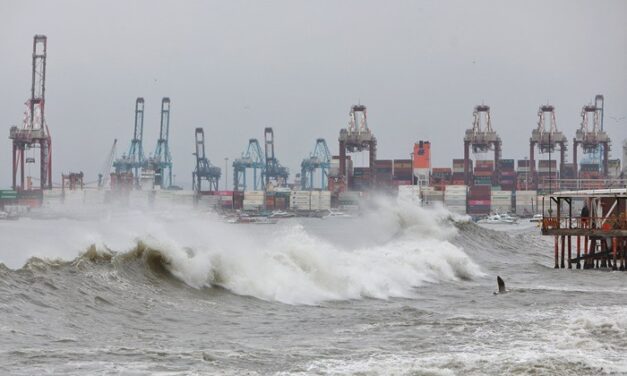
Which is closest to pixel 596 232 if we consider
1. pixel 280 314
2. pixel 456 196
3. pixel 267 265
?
pixel 267 265

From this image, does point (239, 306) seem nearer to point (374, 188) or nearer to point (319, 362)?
point (319, 362)

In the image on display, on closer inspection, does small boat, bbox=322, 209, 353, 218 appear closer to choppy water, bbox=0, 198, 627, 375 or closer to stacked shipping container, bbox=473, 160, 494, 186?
stacked shipping container, bbox=473, 160, 494, 186

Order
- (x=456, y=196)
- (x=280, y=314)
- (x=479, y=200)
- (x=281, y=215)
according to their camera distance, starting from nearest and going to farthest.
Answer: (x=280, y=314), (x=456, y=196), (x=479, y=200), (x=281, y=215)

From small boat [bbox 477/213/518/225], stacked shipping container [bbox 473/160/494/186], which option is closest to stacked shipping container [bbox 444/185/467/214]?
stacked shipping container [bbox 473/160/494/186]

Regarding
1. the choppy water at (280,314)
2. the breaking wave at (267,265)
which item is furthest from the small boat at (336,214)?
the choppy water at (280,314)

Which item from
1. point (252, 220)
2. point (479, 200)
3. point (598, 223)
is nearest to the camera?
point (598, 223)

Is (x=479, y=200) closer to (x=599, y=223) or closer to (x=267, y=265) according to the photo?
(x=599, y=223)

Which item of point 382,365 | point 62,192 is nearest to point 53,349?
point 382,365

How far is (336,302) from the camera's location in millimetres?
26922

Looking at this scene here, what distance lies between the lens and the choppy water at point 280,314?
16016mm

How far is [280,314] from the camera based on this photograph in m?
23.5

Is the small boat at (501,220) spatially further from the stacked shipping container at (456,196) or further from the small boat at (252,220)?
the small boat at (252,220)

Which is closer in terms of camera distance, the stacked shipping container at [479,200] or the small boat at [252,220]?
the small boat at [252,220]

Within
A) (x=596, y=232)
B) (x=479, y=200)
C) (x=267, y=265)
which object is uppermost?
(x=596, y=232)
